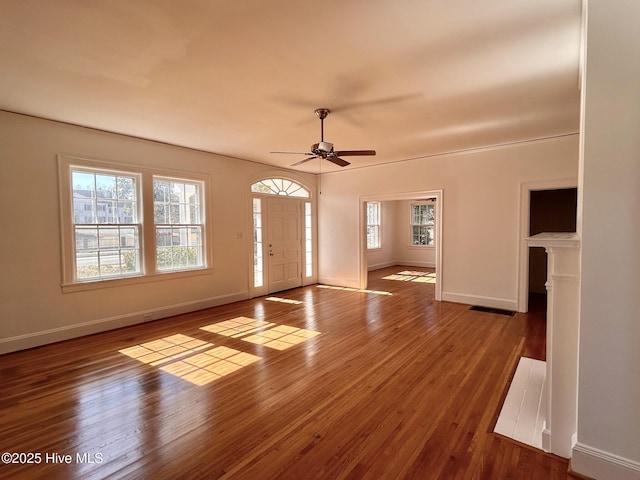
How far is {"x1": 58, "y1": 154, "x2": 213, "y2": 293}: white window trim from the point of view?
3.99m

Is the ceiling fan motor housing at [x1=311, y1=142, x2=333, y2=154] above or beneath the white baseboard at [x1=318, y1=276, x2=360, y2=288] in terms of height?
above

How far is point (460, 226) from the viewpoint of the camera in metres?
5.55

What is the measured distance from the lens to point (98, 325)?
4.29m

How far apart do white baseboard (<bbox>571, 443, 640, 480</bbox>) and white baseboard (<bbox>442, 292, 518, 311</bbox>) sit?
3689 mm

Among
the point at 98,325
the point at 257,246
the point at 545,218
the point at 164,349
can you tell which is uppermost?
the point at 545,218

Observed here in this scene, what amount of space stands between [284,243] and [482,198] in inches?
155

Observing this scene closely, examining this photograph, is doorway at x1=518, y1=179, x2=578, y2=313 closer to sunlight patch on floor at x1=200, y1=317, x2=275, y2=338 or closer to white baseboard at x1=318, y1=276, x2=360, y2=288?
white baseboard at x1=318, y1=276, x2=360, y2=288

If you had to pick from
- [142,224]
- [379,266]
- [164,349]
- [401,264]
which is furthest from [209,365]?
[401,264]

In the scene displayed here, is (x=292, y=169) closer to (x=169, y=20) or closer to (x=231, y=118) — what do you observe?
(x=231, y=118)

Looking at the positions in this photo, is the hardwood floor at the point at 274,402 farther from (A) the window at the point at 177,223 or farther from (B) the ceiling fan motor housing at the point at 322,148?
(B) the ceiling fan motor housing at the point at 322,148

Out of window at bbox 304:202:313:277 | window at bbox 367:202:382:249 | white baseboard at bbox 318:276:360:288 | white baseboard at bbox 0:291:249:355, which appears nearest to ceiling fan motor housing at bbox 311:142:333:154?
white baseboard at bbox 0:291:249:355

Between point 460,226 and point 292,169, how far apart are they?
142 inches

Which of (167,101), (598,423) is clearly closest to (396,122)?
(167,101)

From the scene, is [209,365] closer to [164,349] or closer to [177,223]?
[164,349]
